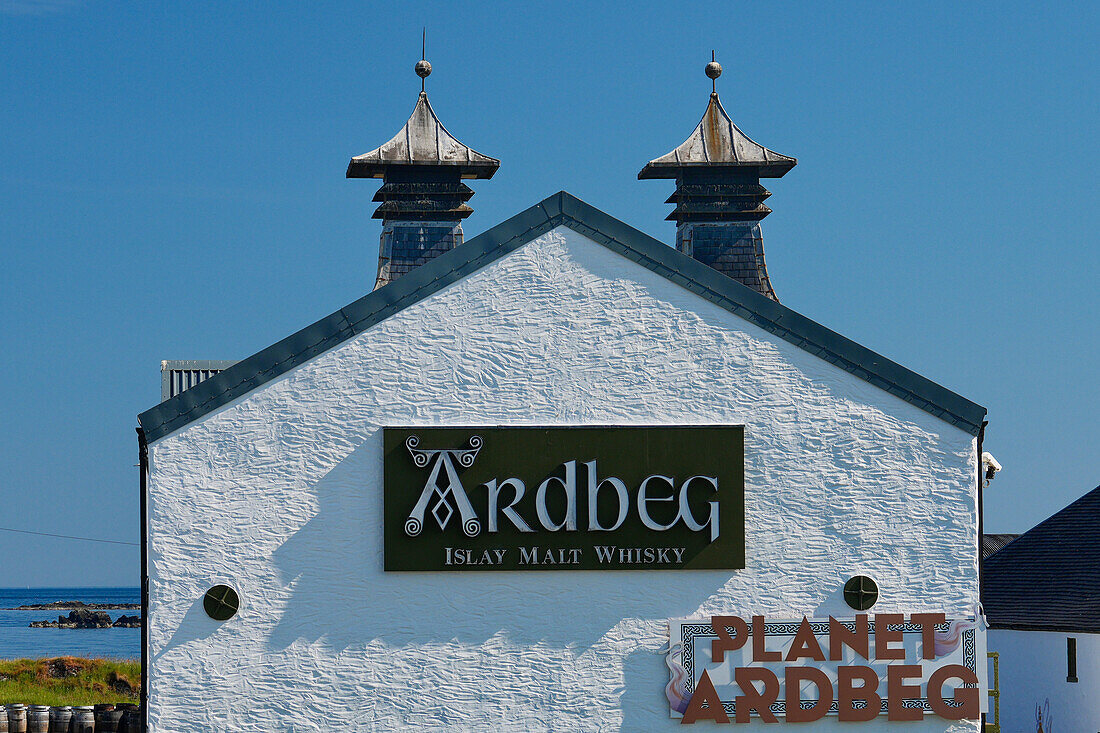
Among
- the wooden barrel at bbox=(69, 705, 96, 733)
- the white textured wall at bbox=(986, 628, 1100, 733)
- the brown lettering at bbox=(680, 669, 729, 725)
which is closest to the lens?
the brown lettering at bbox=(680, 669, 729, 725)

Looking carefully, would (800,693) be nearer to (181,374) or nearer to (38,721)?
(181,374)

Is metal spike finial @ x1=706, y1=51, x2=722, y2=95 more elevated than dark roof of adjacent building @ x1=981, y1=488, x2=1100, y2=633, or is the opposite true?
metal spike finial @ x1=706, y1=51, x2=722, y2=95

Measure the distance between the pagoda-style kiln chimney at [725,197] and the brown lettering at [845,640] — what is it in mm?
15430

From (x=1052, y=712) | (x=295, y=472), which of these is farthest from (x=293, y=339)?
(x=1052, y=712)

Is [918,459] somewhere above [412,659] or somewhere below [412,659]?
above

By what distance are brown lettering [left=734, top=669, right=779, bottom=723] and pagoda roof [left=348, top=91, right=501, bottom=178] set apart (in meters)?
16.9

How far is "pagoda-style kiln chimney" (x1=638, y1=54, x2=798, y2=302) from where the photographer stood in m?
30.8

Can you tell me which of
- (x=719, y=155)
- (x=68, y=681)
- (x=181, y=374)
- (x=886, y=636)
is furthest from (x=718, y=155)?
(x=68, y=681)

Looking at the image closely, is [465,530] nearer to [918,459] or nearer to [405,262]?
[918,459]

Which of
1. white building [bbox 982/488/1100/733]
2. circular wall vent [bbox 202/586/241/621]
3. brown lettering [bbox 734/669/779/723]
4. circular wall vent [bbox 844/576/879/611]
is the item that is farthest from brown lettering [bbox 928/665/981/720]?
white building [bbox 982/488/1100/733]

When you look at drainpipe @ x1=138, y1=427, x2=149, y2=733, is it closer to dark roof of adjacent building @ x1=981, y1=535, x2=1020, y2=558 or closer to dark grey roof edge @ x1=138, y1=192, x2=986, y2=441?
dark grey roof edge @ x1=138, y1=192, x2=986, y2=441

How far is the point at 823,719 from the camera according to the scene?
52.4 ft

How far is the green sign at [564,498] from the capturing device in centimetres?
1580

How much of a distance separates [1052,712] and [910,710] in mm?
12776
